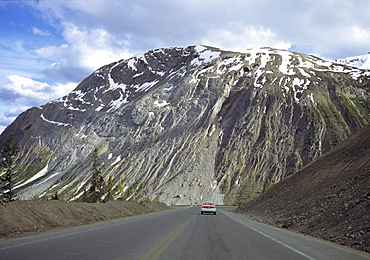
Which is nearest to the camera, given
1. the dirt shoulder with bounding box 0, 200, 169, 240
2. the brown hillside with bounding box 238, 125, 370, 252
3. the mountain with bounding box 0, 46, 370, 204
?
the brown hillside with bounding box 238, 125, 370, 252

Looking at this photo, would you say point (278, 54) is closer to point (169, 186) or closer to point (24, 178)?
point (169, 186)

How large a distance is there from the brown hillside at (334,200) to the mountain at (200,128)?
154ft

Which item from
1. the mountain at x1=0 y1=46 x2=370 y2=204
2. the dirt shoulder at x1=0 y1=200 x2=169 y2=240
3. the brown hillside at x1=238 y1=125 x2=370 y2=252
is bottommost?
the dirt shoulder at x1=0 y1=200 x2=169 y2=240

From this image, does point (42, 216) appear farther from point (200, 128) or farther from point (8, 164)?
point (200, 128)

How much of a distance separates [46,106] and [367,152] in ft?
433

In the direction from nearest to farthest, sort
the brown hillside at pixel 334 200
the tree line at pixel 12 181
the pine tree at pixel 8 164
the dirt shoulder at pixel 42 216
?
the brown hillside at pixel 334 200, the dirt shoulder at pixel 42 216, the pine tree at pixel 8 164, the tree line at pixel 12 181

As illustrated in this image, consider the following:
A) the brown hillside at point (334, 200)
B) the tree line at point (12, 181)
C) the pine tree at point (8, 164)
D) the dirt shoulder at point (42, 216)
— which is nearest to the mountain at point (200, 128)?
the tree line at point (12, 181)

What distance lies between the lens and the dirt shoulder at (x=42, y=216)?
1522cm

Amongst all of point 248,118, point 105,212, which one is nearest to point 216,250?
point 105,212

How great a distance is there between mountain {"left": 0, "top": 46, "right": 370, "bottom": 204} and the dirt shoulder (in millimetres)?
48468

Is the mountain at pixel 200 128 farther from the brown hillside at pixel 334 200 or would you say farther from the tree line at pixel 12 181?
the brown hillside at pixel 334 200

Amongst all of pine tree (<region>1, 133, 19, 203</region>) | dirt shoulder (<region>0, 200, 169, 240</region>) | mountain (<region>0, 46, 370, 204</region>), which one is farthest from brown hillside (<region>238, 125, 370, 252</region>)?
mountain (<region>0, 46, 370, 204</region>)

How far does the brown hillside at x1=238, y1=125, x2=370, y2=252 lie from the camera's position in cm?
1384

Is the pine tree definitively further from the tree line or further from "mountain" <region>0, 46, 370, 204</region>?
"mountain" <region>0, 46, 370, 204</region>
